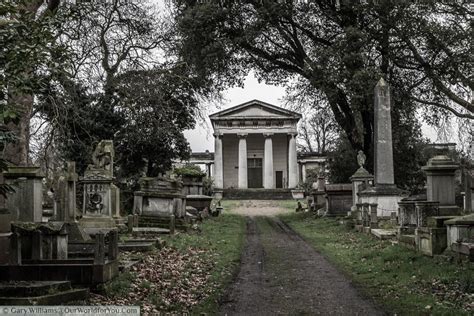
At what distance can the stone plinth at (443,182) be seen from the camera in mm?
12180

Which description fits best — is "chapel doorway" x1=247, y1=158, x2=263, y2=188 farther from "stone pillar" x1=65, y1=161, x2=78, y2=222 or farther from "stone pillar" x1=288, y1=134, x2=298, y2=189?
"stone pillar" x1=65, y1=161, x2=78, y2=222

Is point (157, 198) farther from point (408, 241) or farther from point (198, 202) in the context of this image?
point (408, 241)

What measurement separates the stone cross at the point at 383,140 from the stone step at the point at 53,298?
545 inches

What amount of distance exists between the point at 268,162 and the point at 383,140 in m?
39.9

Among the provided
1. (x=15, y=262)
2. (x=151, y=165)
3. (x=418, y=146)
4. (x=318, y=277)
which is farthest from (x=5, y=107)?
(x=418, y=146)

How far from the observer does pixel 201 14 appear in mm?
24547

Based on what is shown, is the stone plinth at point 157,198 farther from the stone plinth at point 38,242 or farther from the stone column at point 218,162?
the stone column at point 218,162

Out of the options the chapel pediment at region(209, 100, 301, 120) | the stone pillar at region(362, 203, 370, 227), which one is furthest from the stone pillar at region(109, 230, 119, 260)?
the chapel pediment at region(209, 100, 301, 120)

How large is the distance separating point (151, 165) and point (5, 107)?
27.7 m

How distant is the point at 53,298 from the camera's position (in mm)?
6469

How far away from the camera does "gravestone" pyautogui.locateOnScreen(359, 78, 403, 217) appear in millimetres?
18828

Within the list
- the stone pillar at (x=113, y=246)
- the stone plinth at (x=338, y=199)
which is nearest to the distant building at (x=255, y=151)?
the stone plinth at (x=338, y=199)

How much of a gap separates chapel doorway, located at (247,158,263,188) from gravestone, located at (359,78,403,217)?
4253 cm

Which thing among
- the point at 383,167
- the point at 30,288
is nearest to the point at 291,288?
the point at 30,288
